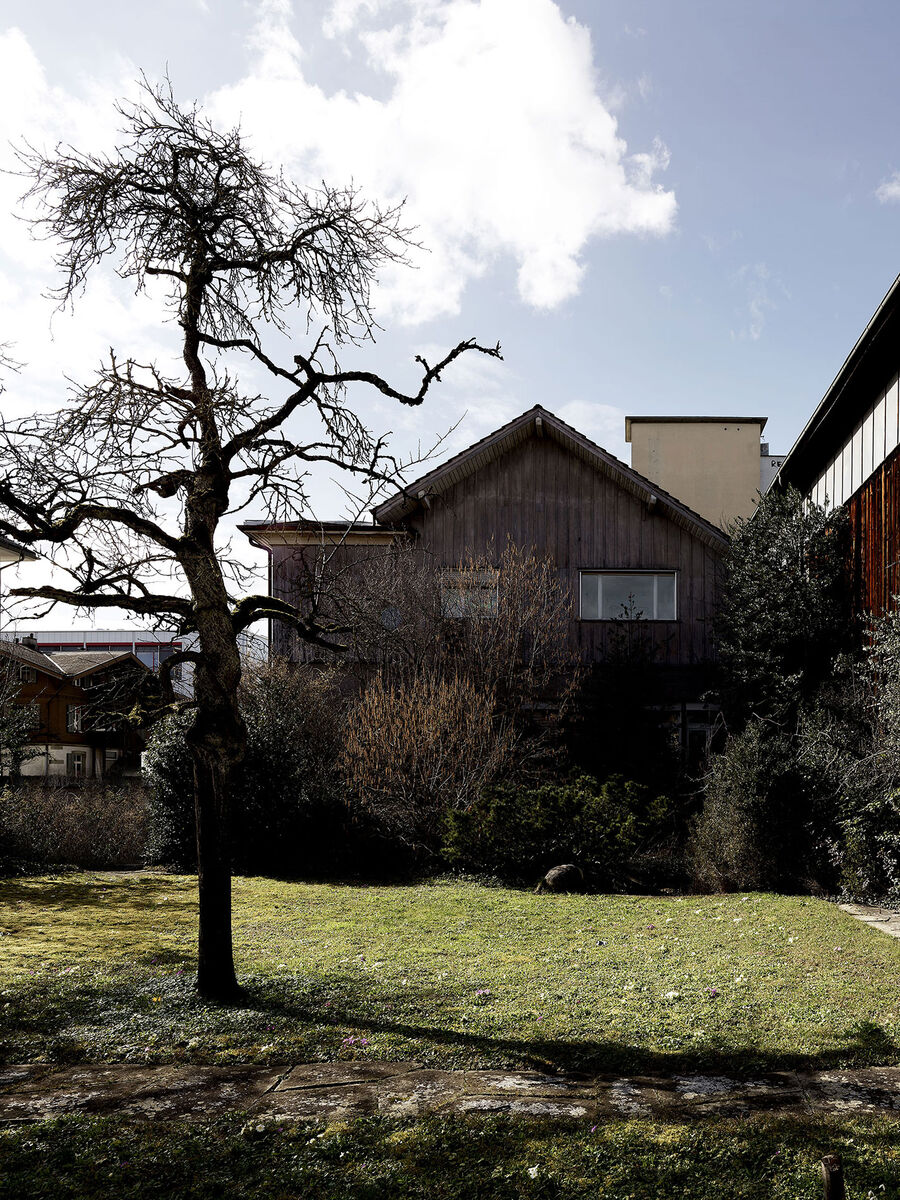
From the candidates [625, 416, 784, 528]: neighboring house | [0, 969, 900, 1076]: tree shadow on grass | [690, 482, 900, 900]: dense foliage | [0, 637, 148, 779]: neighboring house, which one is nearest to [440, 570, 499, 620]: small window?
[690, 482, 900, 900]: dense foliage

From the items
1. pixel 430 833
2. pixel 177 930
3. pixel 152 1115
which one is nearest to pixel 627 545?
pixel 430 833

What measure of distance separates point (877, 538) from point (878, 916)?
16.1 ft

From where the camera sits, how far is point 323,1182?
364 cm

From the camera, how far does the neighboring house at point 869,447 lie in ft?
36.8

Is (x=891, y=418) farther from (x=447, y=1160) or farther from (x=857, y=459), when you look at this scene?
(x=447, y=1160)

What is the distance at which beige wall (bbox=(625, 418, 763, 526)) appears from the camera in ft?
96.0

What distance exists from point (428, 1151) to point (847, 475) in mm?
12259

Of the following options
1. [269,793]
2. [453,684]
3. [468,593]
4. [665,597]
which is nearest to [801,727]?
[453,684]

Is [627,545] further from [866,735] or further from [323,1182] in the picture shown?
[323,1182]

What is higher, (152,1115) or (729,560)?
(729,560)

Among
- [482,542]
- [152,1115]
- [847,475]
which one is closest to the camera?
[152,1115]

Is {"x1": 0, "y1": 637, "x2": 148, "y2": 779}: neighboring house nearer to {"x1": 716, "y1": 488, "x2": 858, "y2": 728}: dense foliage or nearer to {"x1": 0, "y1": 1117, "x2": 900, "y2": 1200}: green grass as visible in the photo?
{"x1": 716, "y1": 488, "x2": 858, "y2": 728}: dense foliage

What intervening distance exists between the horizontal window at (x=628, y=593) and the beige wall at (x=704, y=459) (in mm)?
9406

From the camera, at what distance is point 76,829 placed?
16.3m
